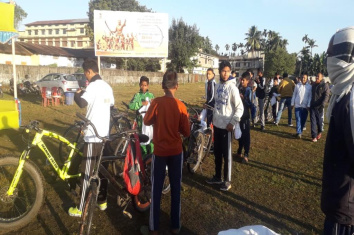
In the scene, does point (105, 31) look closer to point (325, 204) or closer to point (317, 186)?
point (317, 186)

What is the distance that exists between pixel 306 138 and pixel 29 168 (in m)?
8.23

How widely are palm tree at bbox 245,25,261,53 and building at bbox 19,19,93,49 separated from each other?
48180mm

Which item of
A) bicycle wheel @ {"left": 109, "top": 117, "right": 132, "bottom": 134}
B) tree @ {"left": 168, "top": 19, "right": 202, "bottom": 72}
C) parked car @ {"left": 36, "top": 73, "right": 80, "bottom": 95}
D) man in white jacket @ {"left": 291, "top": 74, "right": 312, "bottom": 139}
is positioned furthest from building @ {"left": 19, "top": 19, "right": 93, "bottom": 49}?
bicycle wheel @ {"left": 109, "top": 117, "right": 132, "bottom": 134}

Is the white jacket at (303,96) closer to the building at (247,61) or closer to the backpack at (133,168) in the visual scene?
the backpack at (133,168)

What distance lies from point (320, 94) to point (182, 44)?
4030 centimetres

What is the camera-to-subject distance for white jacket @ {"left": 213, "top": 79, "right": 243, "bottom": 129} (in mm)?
4406

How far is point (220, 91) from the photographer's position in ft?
15.3

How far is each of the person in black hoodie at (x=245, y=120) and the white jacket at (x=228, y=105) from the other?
5.28ft

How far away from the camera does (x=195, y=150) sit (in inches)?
206

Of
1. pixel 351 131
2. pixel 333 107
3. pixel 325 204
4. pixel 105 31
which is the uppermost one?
pixel 105 31

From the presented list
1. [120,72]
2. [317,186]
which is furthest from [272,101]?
[120,72]

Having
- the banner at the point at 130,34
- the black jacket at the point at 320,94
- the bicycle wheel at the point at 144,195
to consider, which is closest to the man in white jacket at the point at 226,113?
the bicycle wheel at the point at 144,195

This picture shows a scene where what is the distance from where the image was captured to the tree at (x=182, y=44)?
46278 millimetres

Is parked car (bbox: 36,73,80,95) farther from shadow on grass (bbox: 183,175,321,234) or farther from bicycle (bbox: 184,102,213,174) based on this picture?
shadow on grass (bbox: 183,175,321,234)
